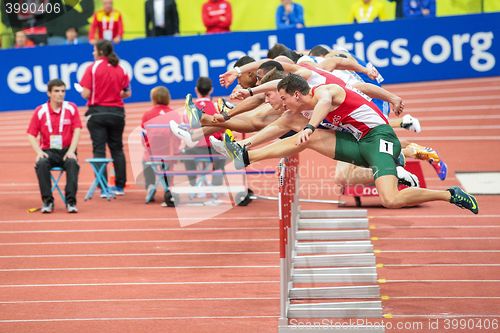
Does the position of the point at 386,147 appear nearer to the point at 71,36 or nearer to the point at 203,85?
the point at 203,85

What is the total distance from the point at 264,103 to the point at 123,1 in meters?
11.0

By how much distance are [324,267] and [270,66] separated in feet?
7.44

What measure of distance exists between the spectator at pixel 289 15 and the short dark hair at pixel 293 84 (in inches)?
407

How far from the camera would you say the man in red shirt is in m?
13.1

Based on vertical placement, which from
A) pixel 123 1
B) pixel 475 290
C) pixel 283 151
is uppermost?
pixel 123 1

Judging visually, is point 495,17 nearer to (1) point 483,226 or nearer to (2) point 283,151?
(1) point 483,226

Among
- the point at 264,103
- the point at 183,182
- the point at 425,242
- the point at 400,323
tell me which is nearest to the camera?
the point at 400,323

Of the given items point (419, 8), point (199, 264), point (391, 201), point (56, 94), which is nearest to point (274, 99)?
point (391, 201)

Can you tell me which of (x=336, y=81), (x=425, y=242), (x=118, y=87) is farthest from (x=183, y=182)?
(x=336, y=81)

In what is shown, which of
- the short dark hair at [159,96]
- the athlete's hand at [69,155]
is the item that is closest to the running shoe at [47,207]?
the athlete's hand at [69,155]

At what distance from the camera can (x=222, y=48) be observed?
1948 cm

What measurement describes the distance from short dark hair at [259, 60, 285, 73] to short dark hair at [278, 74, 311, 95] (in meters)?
0.73

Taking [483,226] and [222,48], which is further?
[222,48]

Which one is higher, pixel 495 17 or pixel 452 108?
pixel 495 17
